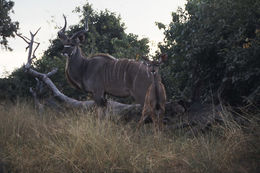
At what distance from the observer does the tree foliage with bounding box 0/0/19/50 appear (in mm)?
16464

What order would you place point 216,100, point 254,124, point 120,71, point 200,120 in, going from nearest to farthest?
point 254,124 < point 200,120 < point 216,100 < point 120,71

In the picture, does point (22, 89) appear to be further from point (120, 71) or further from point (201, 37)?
point (201, 37)

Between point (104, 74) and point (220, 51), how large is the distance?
2.76 meters

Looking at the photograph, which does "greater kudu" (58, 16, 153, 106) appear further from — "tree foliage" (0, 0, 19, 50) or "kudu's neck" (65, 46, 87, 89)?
"tree foliage" (0, 0, 19, 50)

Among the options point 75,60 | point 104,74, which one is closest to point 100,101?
point 104,74

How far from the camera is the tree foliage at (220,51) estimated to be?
21.8 ft

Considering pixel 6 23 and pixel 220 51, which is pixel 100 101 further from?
pixel 6 23

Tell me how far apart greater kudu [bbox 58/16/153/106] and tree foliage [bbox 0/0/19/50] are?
872 cm

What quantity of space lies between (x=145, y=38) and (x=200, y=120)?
10605 mm

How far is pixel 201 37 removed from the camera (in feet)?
25.0

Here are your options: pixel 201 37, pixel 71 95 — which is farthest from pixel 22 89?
pixel 201 37

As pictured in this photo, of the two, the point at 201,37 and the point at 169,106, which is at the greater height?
the point at 201,37

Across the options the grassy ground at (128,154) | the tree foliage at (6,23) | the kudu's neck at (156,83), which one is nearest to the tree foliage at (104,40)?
the tree foliage at (6,23)

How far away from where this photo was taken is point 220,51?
24.8 ft
